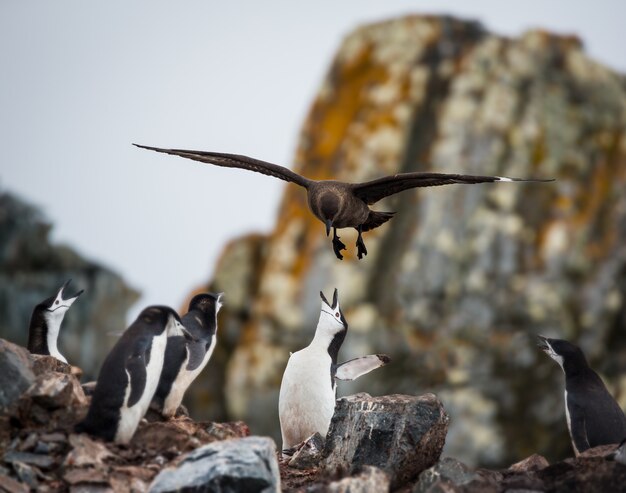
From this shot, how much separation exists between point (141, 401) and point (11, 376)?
1384 mm

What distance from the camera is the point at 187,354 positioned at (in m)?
11.8

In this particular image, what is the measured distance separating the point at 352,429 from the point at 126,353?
2.61 metres

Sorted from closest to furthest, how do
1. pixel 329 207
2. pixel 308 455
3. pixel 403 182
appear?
pixel 308 455, pixel 329 207, pixel 403 182

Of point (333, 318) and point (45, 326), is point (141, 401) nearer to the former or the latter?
point (45, 326)

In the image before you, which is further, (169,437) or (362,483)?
(169,437)

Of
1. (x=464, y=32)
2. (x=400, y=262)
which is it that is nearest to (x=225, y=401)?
(x=400, y=262)

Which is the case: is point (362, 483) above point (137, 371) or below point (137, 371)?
below

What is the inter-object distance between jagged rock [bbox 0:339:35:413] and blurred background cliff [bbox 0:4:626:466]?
22624 mm

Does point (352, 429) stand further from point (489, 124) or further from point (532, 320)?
point (489, 124)

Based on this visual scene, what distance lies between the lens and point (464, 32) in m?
42.0

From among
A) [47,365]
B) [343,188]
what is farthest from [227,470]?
[343,188]

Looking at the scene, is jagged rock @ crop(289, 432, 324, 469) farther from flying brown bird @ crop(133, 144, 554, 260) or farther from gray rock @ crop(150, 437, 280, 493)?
flying brown bird @ crop(133, 144, 554, 260)

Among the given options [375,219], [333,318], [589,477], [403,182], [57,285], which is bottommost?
[57,285]

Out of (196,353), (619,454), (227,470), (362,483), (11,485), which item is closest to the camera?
(227,470)
